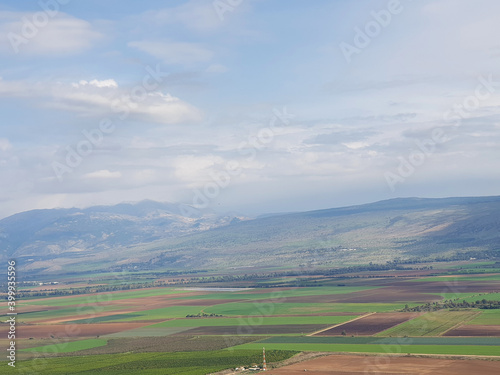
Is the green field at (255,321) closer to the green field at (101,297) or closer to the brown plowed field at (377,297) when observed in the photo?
the brown plowed field at (377,297)

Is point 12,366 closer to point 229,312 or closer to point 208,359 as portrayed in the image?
point 208,359

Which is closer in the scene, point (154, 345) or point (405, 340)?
point (405, 340)

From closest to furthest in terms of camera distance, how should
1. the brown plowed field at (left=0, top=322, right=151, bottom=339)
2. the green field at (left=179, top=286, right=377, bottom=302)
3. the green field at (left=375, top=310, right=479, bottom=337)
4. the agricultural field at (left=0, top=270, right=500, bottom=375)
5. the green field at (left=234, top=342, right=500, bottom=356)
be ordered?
the green field at (left=234, top=342, right=500, bottom=356) → the agricultural field at (left=0, top=270, right=500, bottom=375) → the green field at (left=375, top=310, right=479, bottom=337) → the brown plowed field at (left=0, top=322, right=151, bottom=339) → the green field at (left=179, top=286, right=377, bottom=302)

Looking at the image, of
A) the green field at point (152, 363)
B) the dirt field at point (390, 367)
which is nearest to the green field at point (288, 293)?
the green field at point (152, 363)

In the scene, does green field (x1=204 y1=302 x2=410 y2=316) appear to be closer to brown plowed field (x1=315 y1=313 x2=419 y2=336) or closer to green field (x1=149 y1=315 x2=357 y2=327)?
green field (x1=149 y1=315 x2=357 y2=327)

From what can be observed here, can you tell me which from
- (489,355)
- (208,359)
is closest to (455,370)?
(489,355)

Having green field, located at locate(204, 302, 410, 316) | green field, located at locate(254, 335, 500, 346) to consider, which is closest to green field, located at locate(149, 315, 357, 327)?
green field, located at locate(204, 302, 410, 316)
